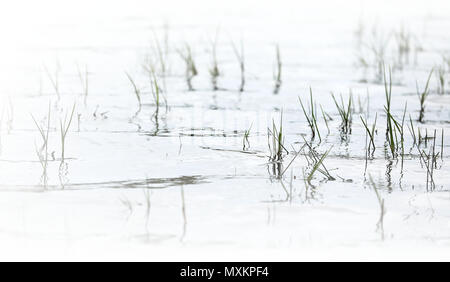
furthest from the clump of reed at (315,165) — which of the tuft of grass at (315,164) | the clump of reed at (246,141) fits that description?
the clump of reed at (246,141)

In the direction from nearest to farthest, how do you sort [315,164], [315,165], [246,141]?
[315,165] < [315,164] < [246,141]

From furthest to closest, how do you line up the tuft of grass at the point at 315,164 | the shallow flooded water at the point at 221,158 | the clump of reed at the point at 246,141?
the clump of reed at the point at 246,141, the tuft of grass at the point at 315,164, the shallow flooded water at the point at 221,158

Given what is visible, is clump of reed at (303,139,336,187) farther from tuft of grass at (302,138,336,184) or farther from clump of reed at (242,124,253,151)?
clump of reed at (242,124,253,151)

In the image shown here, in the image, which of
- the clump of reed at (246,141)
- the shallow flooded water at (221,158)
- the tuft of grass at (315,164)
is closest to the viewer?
the shallow flooded water at (221,158)

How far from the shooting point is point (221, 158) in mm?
3150

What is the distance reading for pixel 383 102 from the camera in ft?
15.1

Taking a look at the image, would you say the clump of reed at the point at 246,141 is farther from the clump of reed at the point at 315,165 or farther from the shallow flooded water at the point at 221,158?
the clump of reed at the point at 315,165

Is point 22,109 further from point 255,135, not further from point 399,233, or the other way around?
point 399,233

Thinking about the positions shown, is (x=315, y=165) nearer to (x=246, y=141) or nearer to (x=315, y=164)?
(x=315, y=164)

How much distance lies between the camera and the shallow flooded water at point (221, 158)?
2.22 meters

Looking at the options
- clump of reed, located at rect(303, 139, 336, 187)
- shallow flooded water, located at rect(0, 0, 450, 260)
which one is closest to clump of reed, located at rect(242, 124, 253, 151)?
shallow flooded water, located at rect(0, 0, 450, 260)

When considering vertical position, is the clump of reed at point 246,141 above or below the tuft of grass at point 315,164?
above

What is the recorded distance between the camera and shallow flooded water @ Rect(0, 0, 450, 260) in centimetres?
222

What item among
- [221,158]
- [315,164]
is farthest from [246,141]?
[315,164]
